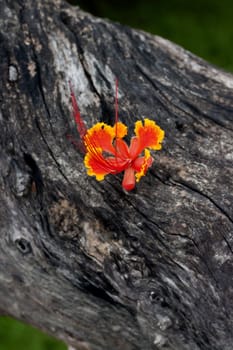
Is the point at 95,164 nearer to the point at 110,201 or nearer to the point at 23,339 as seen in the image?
the point at 110,201

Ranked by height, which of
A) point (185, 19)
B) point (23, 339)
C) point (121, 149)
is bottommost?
point (121, 149)

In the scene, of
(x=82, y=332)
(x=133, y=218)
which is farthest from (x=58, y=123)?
(x=82, y=332)

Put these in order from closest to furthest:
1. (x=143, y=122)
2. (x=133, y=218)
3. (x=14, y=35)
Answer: (x=133, y=218) < (x=143, y=122) < (x=14, y=35)

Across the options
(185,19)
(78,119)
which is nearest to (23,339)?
(78,119)

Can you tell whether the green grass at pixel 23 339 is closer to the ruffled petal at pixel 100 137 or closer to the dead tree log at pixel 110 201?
the dead tree log at pixel 110 201

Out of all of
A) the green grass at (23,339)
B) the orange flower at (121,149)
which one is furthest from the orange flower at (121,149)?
the green grass at (23,339)

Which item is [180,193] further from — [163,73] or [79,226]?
[163,73]
